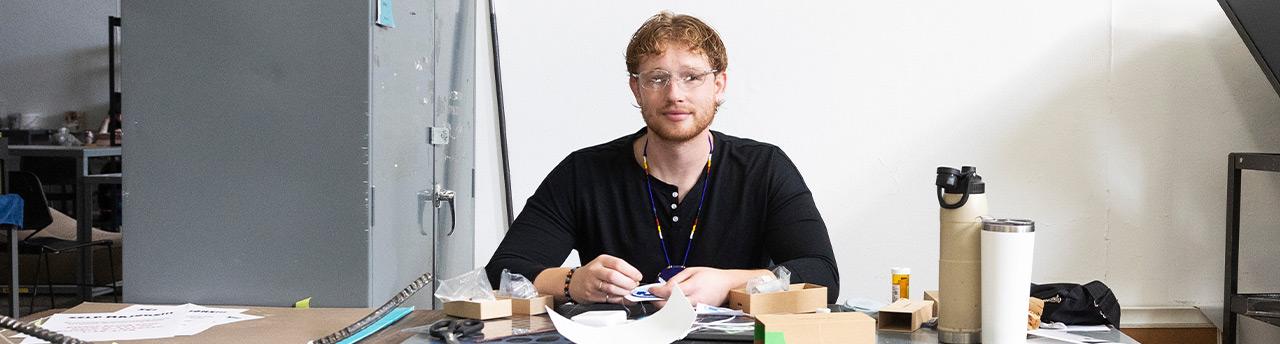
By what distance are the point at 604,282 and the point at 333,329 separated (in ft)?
1.25

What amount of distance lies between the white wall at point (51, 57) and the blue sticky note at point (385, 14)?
6.91m

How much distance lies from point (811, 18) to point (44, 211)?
3.84 metres

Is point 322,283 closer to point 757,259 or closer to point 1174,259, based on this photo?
point 757,259

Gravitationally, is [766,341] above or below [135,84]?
below

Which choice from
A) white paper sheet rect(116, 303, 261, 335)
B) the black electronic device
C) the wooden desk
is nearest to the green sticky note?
white paper sheet rect(116, 303, 261, 335)

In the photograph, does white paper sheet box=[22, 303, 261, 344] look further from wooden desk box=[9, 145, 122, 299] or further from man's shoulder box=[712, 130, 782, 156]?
wooden desk box=[9, 145, 122, 299]

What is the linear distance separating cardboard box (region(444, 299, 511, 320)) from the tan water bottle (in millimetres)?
563

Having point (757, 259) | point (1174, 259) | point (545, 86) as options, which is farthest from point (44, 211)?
point (1174, 259)

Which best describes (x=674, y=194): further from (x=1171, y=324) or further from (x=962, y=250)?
(x=1171, y=324)

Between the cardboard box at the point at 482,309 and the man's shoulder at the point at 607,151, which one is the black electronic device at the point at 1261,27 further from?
the cardboard box at the point at 482,309

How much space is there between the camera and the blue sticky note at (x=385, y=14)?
200cm

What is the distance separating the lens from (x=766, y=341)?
1.15m

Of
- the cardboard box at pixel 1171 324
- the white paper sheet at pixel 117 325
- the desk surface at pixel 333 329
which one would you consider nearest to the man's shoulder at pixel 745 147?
the desk surface at pixel 333 329

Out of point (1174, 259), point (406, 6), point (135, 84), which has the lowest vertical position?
point (1174, 259)
